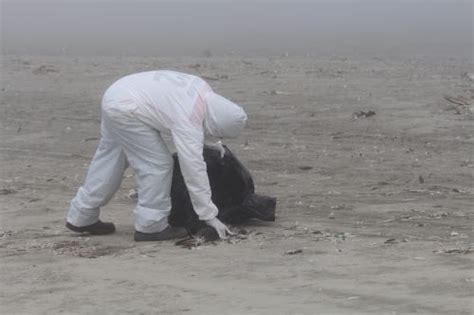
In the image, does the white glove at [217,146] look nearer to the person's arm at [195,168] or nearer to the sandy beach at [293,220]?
the person's arm at [195,168]

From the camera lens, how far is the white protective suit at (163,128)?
6.62 m

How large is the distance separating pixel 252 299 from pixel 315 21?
39611mm

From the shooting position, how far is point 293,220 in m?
7.43

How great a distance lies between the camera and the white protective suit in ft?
21.7

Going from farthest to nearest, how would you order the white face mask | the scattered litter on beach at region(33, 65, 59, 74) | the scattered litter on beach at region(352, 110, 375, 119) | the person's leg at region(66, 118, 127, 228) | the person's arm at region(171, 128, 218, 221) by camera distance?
the scattered litter on beach at region(33, 65, 59, 74)
the scattered litter on beach at region(352, 110, 375, 119)
the person's leg at region(66, 118, 127, 228)
the white face mask
the person's arm at region(171, 128, 218, 221)

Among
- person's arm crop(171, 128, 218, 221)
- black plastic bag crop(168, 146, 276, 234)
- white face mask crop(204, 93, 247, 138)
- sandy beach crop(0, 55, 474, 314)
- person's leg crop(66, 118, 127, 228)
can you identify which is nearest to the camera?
sandy beach crop(0, 55, 474, 314)

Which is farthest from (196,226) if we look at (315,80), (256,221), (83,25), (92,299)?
(83,25)

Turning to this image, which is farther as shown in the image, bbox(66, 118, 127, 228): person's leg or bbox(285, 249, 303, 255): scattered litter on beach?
bbox(66, 118, 127, 228): person's leg

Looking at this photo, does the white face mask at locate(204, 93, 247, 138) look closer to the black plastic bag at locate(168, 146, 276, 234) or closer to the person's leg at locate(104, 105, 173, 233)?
the person's leg at locate(104, 105, 173, 233)

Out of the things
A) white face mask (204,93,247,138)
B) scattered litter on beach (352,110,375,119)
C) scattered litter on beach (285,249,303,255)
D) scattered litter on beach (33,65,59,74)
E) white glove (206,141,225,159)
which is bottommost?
scattered litter on beach (33,65,59,74)

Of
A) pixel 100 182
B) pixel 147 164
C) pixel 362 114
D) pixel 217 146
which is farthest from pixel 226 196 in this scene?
pixel 362 114

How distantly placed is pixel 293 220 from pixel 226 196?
0.55 meters

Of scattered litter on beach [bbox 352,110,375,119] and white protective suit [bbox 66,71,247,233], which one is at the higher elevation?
white protective suit [bbox 66,71,247,233]

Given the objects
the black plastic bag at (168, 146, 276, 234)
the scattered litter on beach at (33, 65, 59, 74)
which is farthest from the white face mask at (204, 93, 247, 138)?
the scattered litter on beach at (33, 65, 59, 74)
